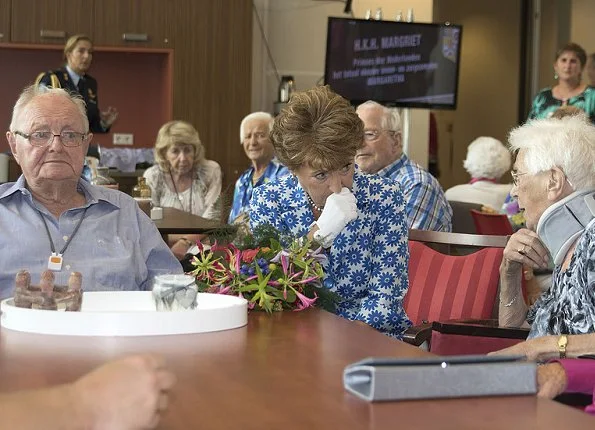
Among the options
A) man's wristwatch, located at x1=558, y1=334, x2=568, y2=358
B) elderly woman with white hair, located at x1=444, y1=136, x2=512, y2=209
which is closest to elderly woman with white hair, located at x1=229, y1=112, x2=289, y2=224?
elderly woman with white hair, located at x1=444, y1=136, x2=512, y2=209

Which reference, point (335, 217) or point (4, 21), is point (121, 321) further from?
point (4, 21)

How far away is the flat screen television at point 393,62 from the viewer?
Result: 790 cm

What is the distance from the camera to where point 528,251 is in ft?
9.55

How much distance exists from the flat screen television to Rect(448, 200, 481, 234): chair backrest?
2.70m

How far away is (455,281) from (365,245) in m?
0.53

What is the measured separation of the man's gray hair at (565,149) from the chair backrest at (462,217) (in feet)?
8.07

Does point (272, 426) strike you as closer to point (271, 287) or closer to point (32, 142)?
point (271, 287)

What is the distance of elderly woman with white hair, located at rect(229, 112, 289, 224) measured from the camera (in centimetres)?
586

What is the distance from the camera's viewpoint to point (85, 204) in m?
2.94

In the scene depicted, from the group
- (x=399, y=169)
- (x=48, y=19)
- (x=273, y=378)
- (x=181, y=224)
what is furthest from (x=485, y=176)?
(x=273, y=378)

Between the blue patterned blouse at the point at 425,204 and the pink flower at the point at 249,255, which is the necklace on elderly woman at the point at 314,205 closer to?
the pink flower at the point at 249,255

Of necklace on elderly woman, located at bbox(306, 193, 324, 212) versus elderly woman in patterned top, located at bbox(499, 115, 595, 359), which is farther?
necklace on elderly woman, located at bbox(306, 193, 324, 212)

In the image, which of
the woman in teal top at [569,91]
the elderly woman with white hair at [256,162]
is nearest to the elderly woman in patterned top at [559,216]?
the elderly woman with white hair at [256,162]

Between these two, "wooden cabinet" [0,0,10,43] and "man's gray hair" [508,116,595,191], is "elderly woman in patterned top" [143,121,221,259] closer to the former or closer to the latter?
"wooden cabinet" [0,0,10,43]
